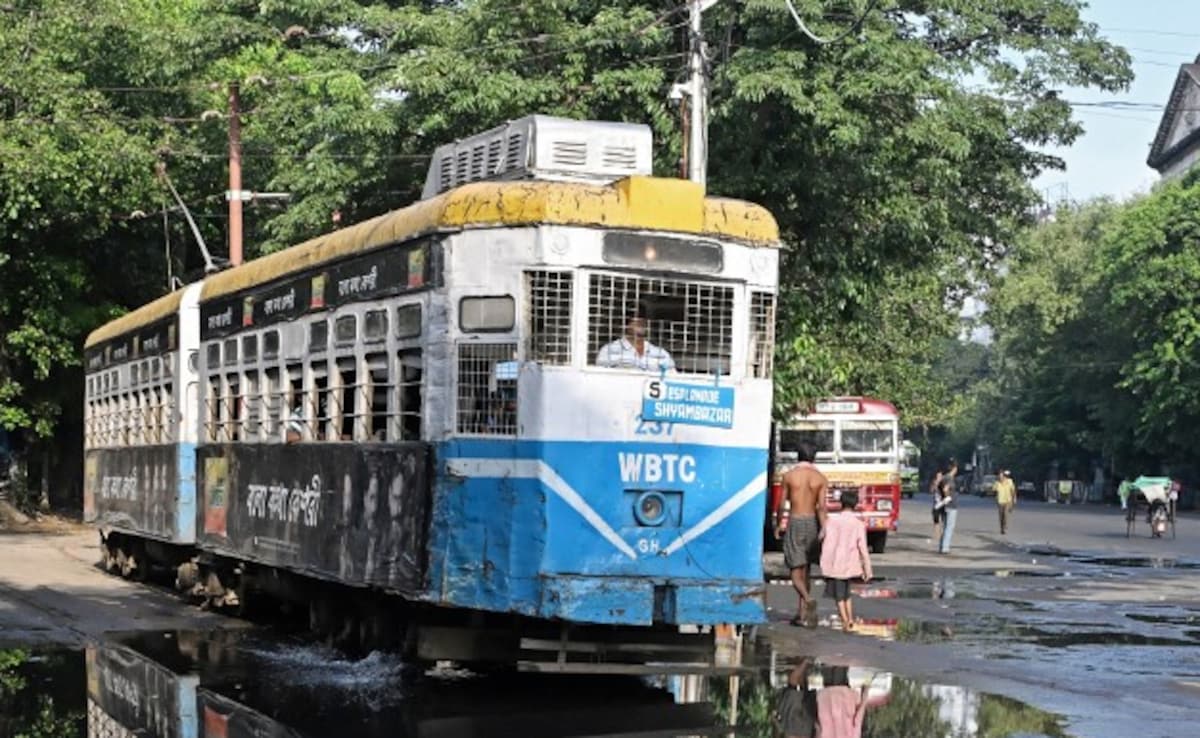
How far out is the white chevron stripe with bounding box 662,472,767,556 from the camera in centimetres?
1133

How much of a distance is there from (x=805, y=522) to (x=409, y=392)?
20.5 feet

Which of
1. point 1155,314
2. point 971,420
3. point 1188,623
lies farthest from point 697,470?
point 971,420

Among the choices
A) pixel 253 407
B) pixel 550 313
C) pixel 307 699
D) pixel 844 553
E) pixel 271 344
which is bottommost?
pixel 307 699

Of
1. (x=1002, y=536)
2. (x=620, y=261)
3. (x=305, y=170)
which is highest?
(x=305, y=170)

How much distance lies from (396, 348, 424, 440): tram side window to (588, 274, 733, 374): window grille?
4.53 feet

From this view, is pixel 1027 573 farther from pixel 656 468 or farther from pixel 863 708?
pixel 656 468

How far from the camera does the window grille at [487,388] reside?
445 inches

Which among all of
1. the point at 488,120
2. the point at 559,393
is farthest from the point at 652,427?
the point at 488,120

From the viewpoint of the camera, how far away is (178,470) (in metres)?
18.3

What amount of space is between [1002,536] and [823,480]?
25.5m

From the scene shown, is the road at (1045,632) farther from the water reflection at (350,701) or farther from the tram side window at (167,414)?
the tram side window at (167,414)

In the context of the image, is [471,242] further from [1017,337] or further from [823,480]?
[1017,337]

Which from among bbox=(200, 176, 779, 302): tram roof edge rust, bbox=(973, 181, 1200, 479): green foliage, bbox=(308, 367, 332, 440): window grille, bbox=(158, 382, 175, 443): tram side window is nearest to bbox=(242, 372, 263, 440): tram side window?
bbox=(308, 367, 332, 440): window grille

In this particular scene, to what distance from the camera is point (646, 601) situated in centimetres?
1113
